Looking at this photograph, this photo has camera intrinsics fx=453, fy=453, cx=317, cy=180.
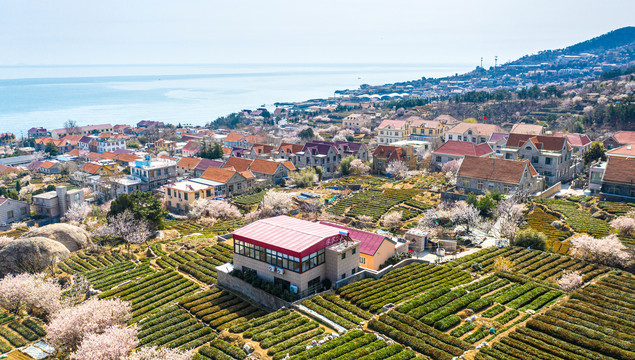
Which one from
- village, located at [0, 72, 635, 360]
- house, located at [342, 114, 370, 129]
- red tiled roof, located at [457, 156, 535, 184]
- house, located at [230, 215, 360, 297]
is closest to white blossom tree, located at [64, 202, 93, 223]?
village, located at [0, 72, 635, 360]

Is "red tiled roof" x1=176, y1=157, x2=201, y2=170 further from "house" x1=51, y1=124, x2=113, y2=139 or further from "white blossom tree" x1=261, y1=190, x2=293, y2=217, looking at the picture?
"house" x1=51, y1=124, x2=113, y2=139

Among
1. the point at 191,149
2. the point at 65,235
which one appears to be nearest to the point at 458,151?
the point at 65,235

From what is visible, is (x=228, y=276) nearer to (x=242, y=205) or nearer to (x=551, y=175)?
(x=242, y=205)

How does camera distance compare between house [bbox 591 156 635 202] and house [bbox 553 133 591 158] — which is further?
house [bbox 553 133 591 158]

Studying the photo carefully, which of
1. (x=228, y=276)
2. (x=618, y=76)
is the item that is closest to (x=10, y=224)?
(x=228, y=276)

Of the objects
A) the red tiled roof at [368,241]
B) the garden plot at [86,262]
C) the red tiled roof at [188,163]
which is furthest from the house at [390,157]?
the garden plot at [86,262]

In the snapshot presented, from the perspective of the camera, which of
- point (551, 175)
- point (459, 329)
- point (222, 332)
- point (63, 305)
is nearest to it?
point (459, 329)

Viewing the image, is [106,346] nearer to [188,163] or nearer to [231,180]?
[231,180]
